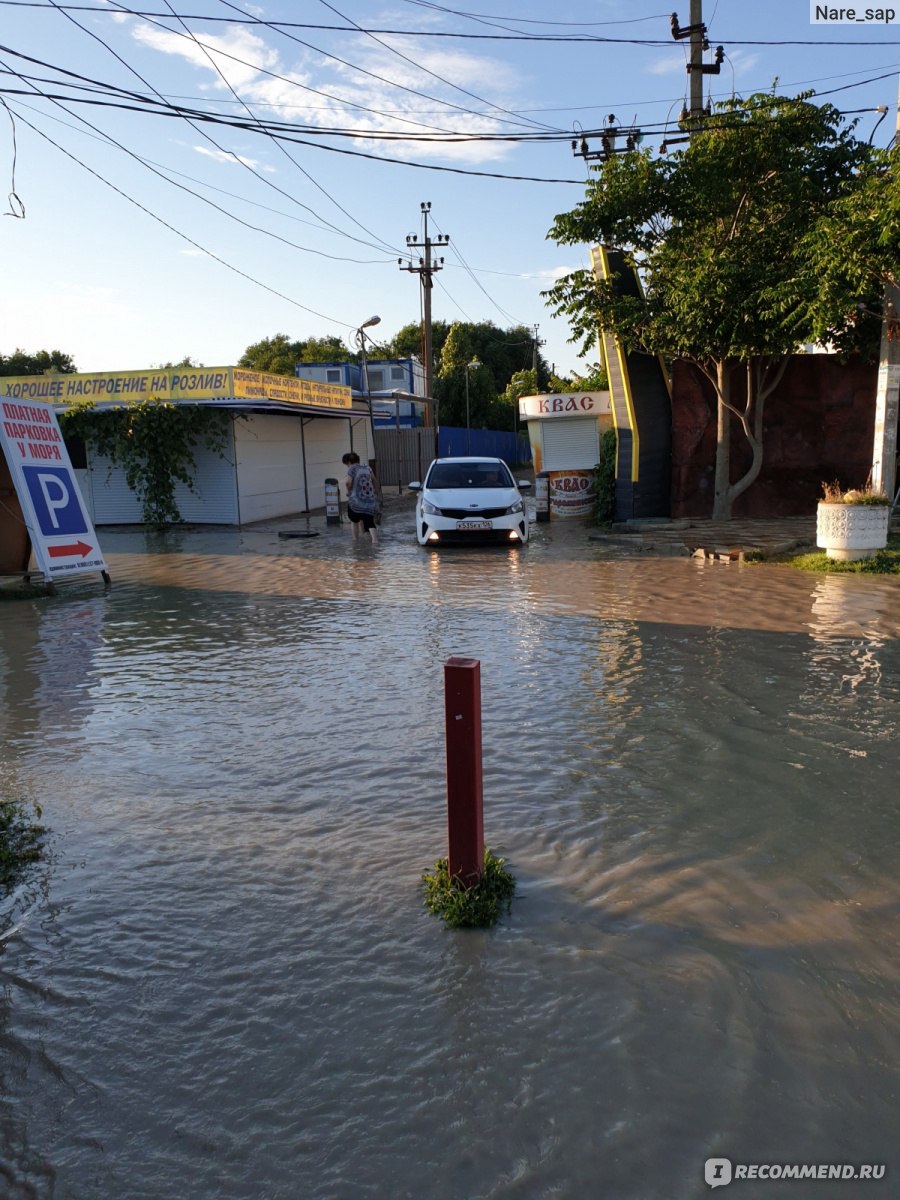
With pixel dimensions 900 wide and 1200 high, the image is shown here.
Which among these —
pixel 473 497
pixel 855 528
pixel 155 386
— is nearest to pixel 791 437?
pixel 855 528

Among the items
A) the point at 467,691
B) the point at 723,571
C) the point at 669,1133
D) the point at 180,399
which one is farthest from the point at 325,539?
the point at 669,1133

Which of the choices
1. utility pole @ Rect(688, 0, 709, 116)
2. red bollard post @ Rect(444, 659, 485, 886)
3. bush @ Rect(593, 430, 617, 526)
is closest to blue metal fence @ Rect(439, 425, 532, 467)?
bush @ Rect(593, 430, 617, 526)

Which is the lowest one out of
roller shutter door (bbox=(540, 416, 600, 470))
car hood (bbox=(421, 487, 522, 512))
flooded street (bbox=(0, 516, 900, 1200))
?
flooded street (bbox=(0, 516, 900, 1200))

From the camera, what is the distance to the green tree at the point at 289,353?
69562 millimetres

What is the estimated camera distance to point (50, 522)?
1234 centimetres

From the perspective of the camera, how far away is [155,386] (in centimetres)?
2139

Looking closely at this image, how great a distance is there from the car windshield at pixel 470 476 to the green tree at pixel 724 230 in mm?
2900

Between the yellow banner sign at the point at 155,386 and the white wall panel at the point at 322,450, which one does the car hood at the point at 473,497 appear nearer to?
the yellow banner sign at the point at 155,386

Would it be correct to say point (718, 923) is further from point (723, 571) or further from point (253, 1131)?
point (723, 571)

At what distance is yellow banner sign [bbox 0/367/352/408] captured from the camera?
20.8 meters

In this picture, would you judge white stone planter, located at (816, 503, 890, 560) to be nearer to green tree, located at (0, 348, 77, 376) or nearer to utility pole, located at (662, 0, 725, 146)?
utility pole, located at (662, 0, 725, 146)

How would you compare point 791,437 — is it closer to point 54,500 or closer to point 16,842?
point 54,500

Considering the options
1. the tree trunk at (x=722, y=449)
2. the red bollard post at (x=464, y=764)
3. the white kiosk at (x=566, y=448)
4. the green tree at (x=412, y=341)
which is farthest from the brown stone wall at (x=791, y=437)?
the green tree at (x=412, y=341)

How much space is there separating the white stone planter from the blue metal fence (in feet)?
65.6
